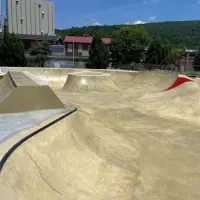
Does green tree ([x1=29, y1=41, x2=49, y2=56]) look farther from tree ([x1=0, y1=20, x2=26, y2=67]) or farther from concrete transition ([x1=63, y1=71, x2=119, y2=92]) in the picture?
concrete transition ([x1=63, y1=71, x2=119, y2=92])

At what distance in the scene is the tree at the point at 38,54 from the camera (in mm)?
43062

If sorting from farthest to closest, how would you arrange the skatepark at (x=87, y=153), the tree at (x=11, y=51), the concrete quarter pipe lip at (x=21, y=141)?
the tree at (x=11, y=51) < the skatepark at (x=87, y=153) < the concrete quarter pipe lip at (x=21, y=141)

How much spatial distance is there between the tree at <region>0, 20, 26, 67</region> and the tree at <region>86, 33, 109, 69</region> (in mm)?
9459

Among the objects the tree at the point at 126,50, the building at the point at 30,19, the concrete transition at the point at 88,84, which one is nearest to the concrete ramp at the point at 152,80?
the concrete transition at the point at 88,84

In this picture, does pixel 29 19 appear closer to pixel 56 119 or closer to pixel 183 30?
pixel 56 119

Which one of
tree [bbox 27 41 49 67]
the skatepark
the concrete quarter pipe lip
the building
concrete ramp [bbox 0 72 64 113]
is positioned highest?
the building

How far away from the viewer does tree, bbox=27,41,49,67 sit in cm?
4306

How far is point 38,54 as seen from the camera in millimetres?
46281

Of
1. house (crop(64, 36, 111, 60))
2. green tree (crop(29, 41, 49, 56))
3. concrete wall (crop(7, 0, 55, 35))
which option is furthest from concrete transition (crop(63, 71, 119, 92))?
house (crop(64, 36, 111, 60))

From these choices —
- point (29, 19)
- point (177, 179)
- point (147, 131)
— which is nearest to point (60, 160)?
point (177, 179)

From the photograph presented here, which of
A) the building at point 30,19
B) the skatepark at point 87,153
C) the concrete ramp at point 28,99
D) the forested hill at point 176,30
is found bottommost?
the skatepark at point 87,153

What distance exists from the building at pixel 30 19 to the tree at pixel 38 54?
8.48 metres

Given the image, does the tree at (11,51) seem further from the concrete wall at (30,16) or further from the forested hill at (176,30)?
the forested hill at (176,30)

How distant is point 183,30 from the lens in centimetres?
16462
